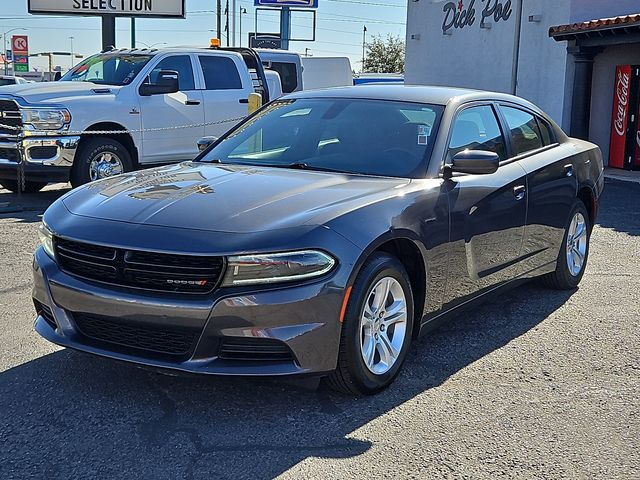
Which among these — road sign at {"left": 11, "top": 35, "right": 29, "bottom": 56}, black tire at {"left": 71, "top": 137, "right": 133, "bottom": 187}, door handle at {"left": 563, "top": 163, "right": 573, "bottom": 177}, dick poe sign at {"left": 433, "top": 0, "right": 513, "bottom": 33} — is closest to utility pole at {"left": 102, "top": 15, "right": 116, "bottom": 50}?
black tire at {"left": 71, "top": 137, "right": 133, "bottom": 187}

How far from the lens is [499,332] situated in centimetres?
529

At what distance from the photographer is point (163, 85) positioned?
10664 millimetres

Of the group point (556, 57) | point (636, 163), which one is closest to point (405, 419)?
point (636, 163)

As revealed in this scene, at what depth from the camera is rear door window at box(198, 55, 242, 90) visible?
11875 mm

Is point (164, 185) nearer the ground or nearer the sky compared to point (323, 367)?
nearer the sky

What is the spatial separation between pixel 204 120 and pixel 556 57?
363 inches

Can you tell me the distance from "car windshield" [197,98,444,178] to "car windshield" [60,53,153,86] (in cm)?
604

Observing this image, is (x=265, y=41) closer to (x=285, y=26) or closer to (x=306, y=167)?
(x=285, y=26)

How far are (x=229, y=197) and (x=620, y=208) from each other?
27.7 ft

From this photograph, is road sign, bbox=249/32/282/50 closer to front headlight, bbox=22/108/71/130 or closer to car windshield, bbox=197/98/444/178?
front headlight, bbox=22/108/71/130

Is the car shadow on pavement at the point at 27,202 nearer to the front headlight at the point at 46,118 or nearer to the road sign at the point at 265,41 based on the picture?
the front headlight at the point at 46,118

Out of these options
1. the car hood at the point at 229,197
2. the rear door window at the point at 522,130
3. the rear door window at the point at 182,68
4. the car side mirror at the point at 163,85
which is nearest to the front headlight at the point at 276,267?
the car hood at the point at 229,197

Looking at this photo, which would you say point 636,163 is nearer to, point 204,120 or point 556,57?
point 556,57

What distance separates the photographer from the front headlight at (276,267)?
3609 mm
